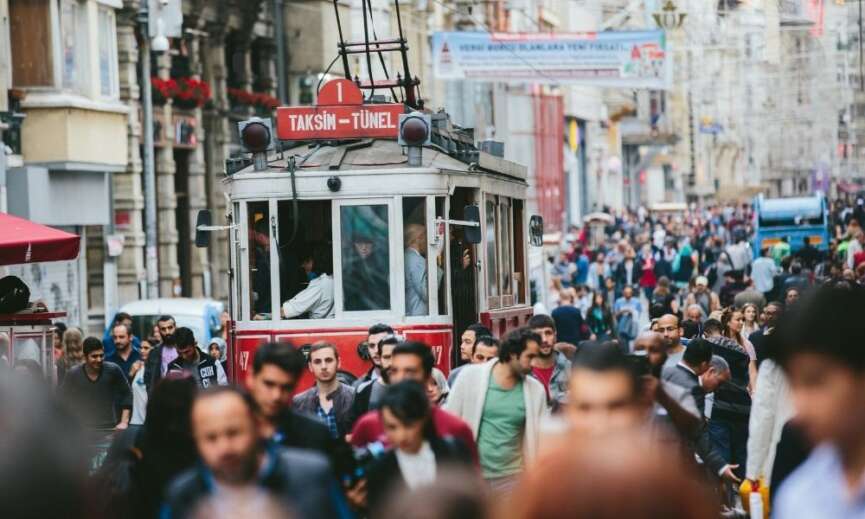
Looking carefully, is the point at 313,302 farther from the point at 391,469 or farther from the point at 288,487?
the point at 288,487

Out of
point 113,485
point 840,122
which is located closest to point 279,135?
point 113,485

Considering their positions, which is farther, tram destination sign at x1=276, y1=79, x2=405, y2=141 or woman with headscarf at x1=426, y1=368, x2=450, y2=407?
tram destination sign at x1=276, y1=79, x2=405, y2=141

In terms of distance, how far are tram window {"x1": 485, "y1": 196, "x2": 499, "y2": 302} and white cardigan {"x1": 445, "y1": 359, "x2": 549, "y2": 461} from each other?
7428 mm

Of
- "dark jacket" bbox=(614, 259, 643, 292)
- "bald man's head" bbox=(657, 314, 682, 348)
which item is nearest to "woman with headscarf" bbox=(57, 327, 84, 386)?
"bald man's head" bbox=(657, 314, 682, 348)

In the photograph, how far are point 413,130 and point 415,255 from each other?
3.13 ft

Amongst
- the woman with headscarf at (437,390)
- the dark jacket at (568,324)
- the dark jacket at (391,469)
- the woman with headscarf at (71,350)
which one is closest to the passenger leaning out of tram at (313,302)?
the woman with headscarf at (71,350)

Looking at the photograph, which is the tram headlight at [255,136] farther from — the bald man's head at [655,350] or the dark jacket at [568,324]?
the bald man's head at [655,350]

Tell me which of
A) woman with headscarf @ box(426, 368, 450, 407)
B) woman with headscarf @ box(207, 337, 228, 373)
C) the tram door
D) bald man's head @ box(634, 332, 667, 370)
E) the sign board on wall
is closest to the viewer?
bald man's head @ box(634, 332, 667, 370)

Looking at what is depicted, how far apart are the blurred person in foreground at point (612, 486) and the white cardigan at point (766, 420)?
675 cm

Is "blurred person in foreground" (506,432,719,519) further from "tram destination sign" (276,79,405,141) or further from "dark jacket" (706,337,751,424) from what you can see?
"tram destination sign" (276,79,405,141)

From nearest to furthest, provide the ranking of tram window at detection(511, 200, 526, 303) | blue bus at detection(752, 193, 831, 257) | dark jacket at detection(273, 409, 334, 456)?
dark jacket at detection(273, 409, 334, 456), tram window at detection(511, 200, 526, 303), blue bus at detection(752, 193, 831, 257)

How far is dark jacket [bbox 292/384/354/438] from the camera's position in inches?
434

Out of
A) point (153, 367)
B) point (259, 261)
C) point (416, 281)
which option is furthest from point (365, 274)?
point (153, 367)

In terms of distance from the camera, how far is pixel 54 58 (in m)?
30.0
